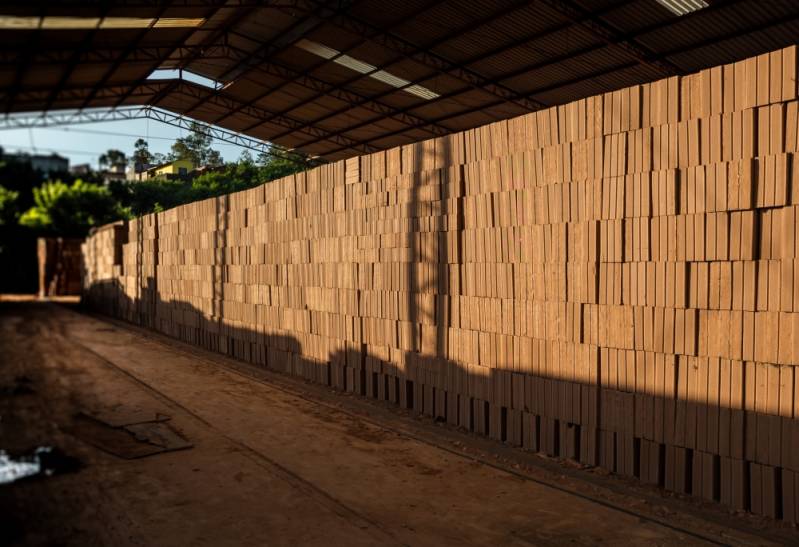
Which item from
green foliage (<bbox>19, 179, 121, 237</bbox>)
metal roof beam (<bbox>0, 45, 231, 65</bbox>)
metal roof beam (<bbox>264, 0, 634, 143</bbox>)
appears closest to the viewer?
metal roof beam (<bbox>264, 0, 634, 143</bbox>)

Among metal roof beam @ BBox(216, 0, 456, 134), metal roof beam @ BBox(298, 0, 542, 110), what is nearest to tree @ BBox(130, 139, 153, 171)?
Answer: metal roof beam @ BBox(298, 0, 542, 110)

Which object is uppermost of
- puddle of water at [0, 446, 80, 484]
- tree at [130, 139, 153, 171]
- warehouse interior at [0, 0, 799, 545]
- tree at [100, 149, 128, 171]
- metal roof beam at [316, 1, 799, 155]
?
tree at [100, 149, 128, 171]

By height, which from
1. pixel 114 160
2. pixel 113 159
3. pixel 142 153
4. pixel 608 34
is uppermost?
pixel 113 159

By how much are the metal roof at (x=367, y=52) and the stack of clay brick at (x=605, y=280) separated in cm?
841

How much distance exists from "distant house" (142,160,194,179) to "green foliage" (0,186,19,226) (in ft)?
19.9

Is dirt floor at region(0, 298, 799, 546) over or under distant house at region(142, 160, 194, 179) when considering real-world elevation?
under

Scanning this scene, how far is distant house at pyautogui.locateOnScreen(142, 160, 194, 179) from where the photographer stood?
1709cm

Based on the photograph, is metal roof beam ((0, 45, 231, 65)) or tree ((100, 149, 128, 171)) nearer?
metal roof beam ((0, 45, 231, 65))

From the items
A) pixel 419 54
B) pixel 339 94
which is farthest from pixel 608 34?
pixel 339 94

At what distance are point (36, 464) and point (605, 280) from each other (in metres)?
6.38

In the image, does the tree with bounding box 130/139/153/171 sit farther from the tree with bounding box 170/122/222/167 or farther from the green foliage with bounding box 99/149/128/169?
the green foliage with bounding box 99/149/128/169

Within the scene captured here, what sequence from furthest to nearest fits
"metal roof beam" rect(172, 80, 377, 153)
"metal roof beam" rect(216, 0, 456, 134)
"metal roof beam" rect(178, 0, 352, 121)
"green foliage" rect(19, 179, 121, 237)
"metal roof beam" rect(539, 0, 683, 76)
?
"green foliage" rect(19, 179, 121, 237)
"metal roof beam" rect(172, 80, 377, 153)
"metal roof beam" rect(216, 0, 456, 134)
"metal roof beam" rect(178, 0, 352, 121)
"metal roof beam" rect(539, 0, 683, 76)

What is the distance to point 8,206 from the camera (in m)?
10.5

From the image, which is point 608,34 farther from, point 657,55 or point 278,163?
point 278,163
